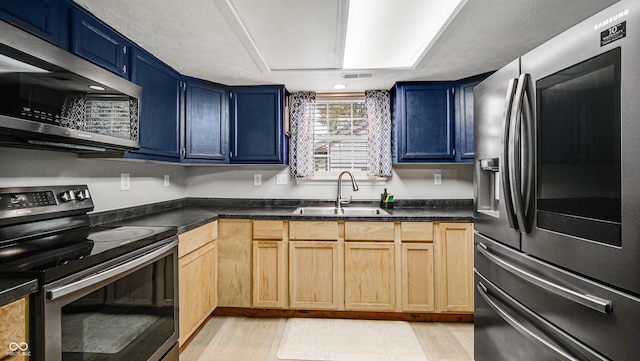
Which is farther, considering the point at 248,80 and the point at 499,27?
the point at 248,80

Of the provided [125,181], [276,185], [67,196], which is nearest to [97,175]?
[125,181]

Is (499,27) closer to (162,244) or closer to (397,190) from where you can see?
(397,190)

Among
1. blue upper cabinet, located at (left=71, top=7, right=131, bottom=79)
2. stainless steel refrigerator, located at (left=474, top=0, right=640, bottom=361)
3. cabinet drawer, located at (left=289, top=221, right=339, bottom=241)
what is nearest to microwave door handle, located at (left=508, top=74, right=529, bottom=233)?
stainless steel refrigerator, located at (left=474, top=0, right=640, bottom=361)

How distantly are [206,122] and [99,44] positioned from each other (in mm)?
1106

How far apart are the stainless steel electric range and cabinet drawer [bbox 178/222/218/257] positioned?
0.51 ft

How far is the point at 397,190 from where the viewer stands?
122 inches

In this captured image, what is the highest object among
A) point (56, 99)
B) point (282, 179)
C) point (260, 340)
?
point (56, 99)

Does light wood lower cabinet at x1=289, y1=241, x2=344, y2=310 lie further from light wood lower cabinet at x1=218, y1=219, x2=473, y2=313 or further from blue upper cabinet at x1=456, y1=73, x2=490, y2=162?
blue upper cabinet at x1=456, y1=73, x2=490, y2=162

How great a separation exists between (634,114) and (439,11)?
52.2 inches

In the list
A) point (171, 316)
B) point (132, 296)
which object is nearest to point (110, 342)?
point (132, 296)

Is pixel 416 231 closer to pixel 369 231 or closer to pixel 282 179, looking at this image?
pixel 369 231

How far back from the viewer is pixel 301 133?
305cm

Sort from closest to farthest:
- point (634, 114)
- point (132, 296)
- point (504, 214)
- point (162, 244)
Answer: point (634, 114) < point (504, 214) < point (132, 296) < point (162, 244)

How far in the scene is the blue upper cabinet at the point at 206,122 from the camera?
263 centimetres
